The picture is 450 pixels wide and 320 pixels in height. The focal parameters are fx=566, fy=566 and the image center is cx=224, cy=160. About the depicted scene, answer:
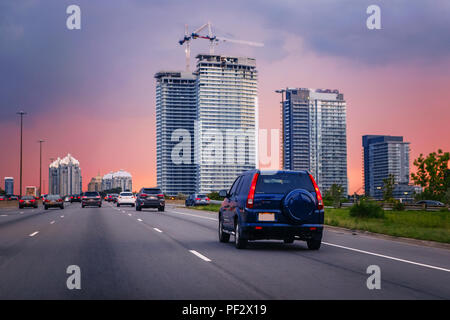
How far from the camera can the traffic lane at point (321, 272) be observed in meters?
8.41

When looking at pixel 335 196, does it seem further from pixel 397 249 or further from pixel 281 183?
pixel 281 183

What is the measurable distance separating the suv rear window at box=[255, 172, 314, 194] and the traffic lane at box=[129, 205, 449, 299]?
159cm

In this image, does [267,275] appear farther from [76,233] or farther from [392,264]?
[76,233]

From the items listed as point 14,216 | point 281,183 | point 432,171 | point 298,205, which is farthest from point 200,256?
point 432,171

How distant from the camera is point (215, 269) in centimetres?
1083

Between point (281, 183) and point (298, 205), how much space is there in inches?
31.2

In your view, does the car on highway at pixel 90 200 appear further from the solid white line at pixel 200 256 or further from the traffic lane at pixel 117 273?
the solid white line at pixel 200 256

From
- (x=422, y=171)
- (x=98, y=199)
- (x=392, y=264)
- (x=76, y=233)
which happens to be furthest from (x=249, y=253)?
(x=422, y=171)

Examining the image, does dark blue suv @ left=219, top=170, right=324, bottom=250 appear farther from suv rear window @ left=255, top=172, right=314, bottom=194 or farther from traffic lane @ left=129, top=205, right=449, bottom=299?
traffic lane @ left=129, top=205, right=449, bottom=299

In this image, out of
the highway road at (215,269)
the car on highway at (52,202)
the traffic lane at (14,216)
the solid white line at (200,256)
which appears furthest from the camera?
the car on highway at (52,202)

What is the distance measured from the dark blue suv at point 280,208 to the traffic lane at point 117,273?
180cm

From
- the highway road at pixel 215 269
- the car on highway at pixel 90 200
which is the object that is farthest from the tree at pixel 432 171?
the highway road at pixel 215 269

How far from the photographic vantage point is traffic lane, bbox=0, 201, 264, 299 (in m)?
8.20
